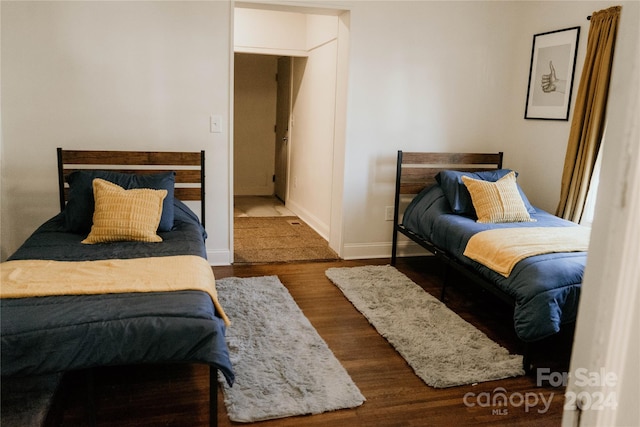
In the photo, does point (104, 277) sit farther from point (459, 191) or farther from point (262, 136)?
point (262, 136)

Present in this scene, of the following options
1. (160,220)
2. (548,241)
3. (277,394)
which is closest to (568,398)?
(277,394)

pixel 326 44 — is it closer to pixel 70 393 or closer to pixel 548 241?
pixel 548 241

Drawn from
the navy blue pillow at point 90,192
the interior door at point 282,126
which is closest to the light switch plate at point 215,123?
the navy blue pillow at point 90,192

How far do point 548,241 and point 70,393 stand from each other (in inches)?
104

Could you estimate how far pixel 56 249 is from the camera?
2.71 meters

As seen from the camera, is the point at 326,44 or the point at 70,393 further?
the point at 326,44

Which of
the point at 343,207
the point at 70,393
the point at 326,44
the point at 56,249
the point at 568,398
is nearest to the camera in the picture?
the point at 568,398

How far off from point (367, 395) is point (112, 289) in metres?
1.23

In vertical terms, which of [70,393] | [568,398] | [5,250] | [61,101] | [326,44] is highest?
Answer: [326,44]

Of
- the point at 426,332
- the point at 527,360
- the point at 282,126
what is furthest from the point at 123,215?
the point at 282,126

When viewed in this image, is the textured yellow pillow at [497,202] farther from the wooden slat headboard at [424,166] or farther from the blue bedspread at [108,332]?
the blue bedspread at [108,332]

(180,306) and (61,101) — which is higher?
(61,101)

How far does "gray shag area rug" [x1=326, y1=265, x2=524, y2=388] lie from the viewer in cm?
254

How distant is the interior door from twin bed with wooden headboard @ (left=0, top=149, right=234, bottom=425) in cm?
329
